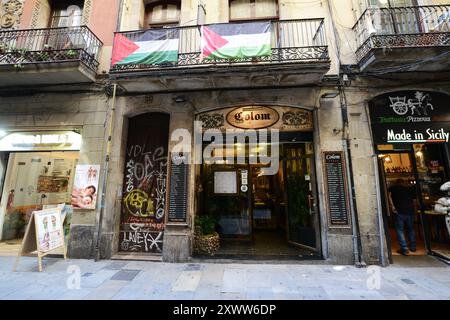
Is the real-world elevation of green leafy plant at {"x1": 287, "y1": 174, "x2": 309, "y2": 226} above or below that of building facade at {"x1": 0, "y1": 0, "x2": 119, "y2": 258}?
below

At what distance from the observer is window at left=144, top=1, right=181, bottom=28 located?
7.45 metres

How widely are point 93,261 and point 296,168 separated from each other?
20.6ft

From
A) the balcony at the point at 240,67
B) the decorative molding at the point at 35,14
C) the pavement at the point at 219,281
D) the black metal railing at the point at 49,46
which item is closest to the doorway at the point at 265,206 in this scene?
the pavement at the point at 219,281

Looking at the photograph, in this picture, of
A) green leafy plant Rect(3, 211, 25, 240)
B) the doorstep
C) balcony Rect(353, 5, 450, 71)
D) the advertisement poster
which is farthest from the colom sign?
green leafy plant Rect(3, 211, 25, 240)

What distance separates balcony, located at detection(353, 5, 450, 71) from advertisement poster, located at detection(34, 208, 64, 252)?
9054 mm

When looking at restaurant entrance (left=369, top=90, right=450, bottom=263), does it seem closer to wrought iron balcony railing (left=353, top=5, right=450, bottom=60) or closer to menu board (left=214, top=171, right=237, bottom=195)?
wrought iron balcony railing (left=353, top=5, right=450, bottom=60)

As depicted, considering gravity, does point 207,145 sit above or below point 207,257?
above

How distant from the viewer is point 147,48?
605 cm

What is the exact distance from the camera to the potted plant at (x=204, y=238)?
6.11 m

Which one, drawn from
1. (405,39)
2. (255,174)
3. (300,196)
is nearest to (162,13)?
(255,174)

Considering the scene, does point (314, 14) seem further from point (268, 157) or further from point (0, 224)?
point (0, 224)

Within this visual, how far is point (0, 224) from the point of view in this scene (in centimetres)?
707
